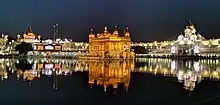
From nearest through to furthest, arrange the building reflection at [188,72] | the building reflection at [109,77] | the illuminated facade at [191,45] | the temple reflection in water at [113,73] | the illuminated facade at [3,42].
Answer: the building reflection at [109,77] → the temple reflection in water at [113,73] → the building reflection at [188,72] → the illuminated facade at [191,45] → the illuminated facade at [3,42]

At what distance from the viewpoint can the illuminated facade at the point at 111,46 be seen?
61.6 m

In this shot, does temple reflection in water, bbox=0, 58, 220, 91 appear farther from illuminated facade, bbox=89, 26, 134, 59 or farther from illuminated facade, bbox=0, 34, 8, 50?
illuminated facade, bbox=0, 34, 8, 50

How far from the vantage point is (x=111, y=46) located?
207 ft

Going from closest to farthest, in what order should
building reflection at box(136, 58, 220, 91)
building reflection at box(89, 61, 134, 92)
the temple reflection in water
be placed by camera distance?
building reflection at box(89, 61, 134, 92)
the temple reflection in water
building reflection at box(136, 58, 220, 91)

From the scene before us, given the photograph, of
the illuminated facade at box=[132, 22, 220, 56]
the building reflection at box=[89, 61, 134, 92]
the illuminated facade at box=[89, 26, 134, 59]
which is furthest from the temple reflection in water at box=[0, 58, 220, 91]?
the illuminated facade at box=[132, 22, 220, 56]

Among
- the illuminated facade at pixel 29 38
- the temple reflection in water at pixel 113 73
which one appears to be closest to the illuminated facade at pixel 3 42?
the illuminated facade at pixel 29 38

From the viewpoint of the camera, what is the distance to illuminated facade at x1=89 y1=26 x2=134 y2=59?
202ft

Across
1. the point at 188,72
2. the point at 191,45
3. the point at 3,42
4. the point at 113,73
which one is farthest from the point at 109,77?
the point at 3,42

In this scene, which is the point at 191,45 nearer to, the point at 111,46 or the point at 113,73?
the point at 111,46

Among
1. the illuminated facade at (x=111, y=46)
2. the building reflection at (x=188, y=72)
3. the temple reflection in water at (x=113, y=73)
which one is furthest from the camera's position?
the illuminated facade at (x=111, y=46)

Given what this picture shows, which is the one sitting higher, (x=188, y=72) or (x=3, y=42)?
(x=3, y=42)

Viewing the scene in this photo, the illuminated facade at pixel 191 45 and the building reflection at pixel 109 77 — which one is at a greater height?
the illuminated facade at pixel 191 45

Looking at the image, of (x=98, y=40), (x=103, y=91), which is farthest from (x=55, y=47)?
(x=103, y=91)

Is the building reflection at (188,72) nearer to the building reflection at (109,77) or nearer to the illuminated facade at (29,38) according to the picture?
the building reflection at (109,77)
